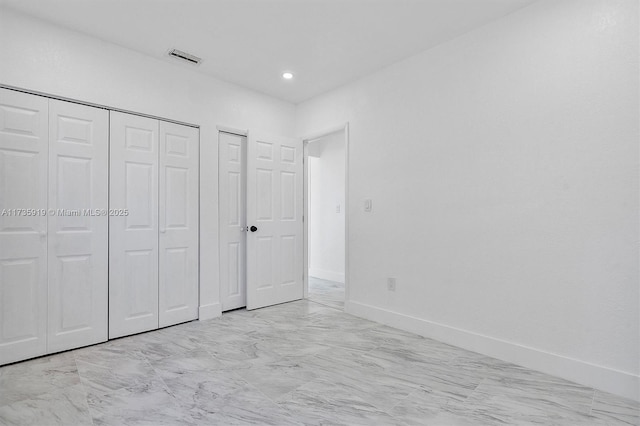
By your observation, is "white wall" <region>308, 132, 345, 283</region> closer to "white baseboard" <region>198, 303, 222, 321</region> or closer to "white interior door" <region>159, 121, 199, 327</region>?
"white baseboard" <region>198, 303, 222, 321</region>

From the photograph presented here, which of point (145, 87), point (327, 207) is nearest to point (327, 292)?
point (327, 207)

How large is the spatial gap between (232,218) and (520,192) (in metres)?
2.88

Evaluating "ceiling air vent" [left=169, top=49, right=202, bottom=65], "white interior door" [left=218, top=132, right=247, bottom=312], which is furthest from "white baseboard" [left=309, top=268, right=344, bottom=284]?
"ceiling air vent" [left=169, top=49, right=202, bottom=65]

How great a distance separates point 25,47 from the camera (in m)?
2.54

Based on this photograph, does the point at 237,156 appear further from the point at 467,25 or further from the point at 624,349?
the point at 624,349

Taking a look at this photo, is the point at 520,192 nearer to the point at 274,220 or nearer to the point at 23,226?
the point at 274,220

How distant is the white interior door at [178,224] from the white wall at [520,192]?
6.11 ft

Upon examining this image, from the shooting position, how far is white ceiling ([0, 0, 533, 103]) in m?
2.45

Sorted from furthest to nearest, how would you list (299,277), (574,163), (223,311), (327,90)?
(299,277) < (327,90) < (223,311) < (574,163)

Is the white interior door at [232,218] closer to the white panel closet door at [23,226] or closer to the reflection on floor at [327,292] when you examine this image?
the reflection on floor at [327,292]

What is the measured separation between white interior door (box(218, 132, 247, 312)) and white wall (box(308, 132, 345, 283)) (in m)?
2.05

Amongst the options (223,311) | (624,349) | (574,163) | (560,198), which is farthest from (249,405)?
(574,163)

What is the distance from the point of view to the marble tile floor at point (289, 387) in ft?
5.96

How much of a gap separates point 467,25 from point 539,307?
7.39ft
